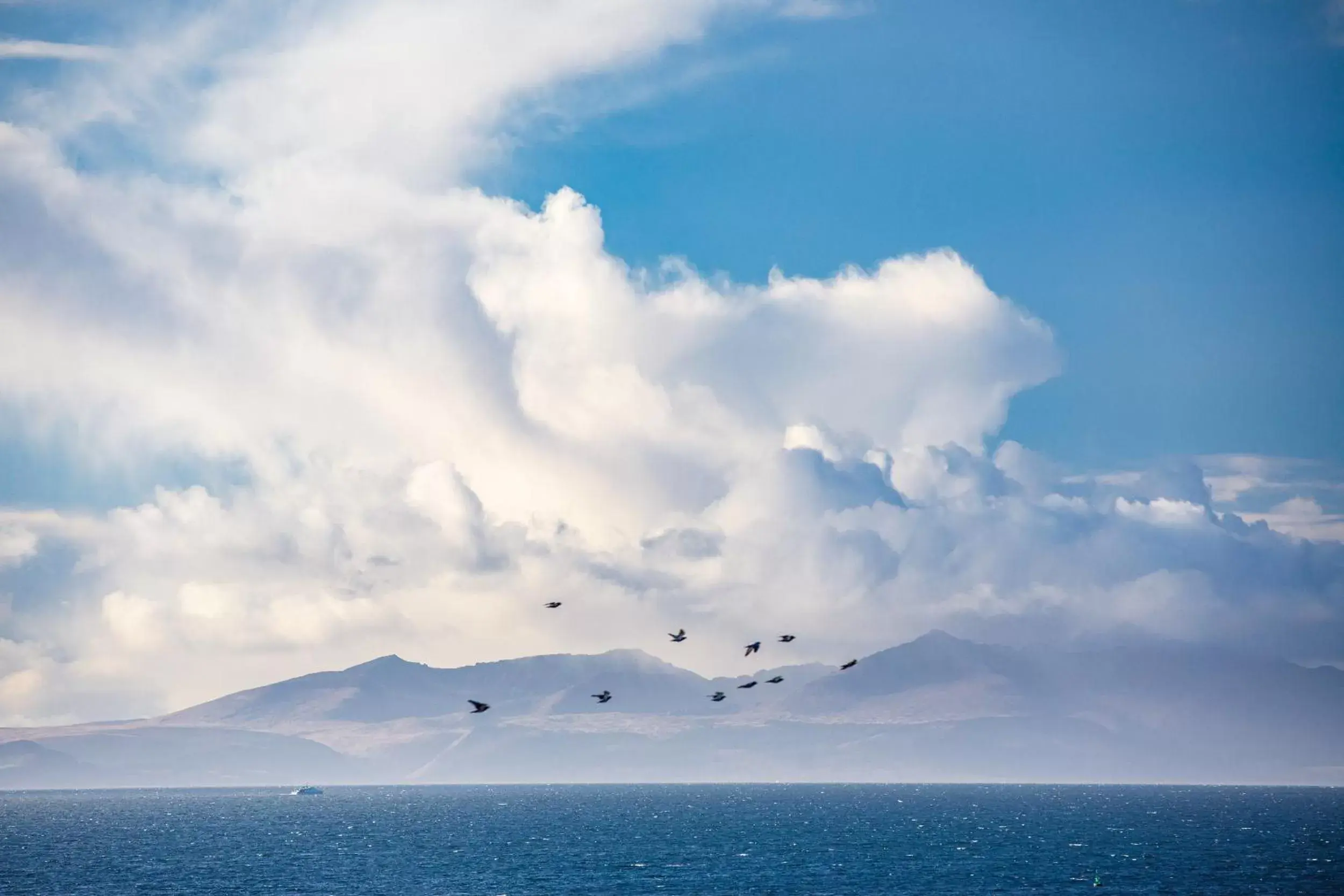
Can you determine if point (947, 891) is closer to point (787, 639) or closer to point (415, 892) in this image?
point (415, 892)

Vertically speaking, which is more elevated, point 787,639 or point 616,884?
point 787,639

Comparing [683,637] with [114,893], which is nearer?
[683,637]

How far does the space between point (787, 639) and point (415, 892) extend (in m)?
99.6

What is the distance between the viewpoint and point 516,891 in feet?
620

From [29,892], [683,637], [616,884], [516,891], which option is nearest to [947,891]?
[616,884]

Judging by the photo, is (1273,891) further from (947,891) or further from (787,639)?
(787,639)

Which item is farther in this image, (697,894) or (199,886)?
(199,886)

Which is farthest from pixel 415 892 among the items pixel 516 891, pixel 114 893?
pixel 114 893

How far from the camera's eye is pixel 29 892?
194m

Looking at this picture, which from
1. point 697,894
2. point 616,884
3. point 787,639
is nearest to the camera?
point 787,639

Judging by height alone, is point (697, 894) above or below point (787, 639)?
below

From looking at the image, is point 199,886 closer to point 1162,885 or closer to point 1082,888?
point 1082,888

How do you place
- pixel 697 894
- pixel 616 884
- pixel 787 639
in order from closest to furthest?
pixel 787 639
pixel 697 894
pixel 616 884

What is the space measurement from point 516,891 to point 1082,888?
79.0m
